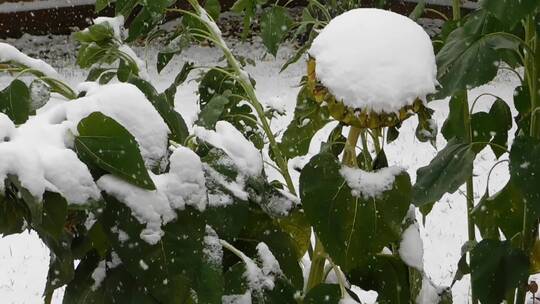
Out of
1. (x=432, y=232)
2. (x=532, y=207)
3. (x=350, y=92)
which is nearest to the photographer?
(x=350, y=92)

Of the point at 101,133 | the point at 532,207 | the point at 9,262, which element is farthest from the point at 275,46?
the point at 9,262

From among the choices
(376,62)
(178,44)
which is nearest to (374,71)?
(376,62)

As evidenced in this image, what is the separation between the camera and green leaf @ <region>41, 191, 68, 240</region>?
1.60ft

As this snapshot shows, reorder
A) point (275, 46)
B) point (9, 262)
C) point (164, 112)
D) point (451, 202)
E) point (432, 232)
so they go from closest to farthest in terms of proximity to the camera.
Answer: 1. point (164, 112)
2. point (275, 46)
3. point (9, 262)
4. point (432, 232)
5. point (451, 202)

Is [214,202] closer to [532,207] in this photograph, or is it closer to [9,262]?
[532,207]

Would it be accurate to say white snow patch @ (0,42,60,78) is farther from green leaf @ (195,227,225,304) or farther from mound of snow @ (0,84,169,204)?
green leaf @ (195,227,225,304)

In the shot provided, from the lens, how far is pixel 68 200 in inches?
19.4

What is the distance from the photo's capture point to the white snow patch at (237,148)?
69cm

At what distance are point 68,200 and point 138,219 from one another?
0.06 meters

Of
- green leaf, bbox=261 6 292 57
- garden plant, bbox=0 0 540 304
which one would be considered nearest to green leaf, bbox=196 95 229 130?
garden plant, bbox=0 0 540 304

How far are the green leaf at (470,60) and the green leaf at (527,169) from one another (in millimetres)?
105

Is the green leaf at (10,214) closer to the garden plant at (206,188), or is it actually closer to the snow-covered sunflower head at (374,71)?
the garden plant at (206,188)

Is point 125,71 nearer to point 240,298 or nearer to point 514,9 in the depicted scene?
point 240,298

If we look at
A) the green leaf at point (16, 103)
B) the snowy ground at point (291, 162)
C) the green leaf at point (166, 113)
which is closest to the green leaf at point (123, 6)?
the snowy ground at point (291, 162)
